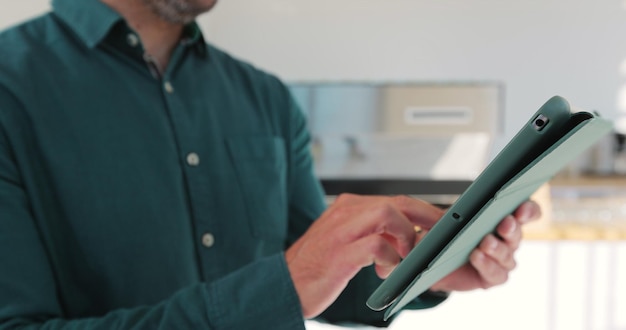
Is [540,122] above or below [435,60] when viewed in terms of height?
above

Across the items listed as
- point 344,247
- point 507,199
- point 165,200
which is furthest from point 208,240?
point 507,199

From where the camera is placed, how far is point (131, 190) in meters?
0.94

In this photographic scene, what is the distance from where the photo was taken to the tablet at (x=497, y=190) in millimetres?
500

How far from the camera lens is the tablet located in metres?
0.50

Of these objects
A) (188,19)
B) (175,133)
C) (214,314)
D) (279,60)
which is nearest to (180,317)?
(214,314)

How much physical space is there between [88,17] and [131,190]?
0.79 feet

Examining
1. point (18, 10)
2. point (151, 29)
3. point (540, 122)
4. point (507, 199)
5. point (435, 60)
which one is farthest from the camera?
point (435, 60)

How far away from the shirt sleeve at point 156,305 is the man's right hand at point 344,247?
2 cm

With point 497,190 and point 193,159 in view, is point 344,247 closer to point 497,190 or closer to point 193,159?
point 497,190

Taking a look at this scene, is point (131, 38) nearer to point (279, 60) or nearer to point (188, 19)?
point (188, 19)

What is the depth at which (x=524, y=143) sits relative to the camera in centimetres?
51

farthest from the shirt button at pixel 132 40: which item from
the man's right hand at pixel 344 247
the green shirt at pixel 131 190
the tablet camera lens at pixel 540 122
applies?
the tablet camera lens at pixel 540 122

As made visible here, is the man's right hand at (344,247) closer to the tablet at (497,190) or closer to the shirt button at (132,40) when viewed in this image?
the tablet at (497,190)

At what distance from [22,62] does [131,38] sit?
150 mm
